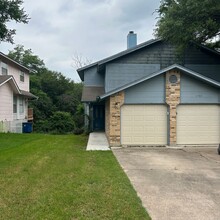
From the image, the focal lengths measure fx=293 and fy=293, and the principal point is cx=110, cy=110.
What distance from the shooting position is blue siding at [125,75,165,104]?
13797 mm

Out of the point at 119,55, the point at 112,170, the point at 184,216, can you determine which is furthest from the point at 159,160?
the point at 119,55

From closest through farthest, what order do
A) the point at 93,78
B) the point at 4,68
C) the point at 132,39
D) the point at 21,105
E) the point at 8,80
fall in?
the point at 8,80
the point at 93,78
the point at 132,39
the point at 4,68
the point at 21,105

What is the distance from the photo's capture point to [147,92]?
13.8 m

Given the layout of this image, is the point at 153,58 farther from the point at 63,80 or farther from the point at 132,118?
the point at 63,80

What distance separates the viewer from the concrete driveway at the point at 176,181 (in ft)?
16.7

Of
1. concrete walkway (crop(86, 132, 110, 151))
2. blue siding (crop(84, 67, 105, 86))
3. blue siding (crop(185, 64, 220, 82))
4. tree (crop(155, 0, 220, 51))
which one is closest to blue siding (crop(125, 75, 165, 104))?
concrete walkway (crop(86, 132, 110, 151))

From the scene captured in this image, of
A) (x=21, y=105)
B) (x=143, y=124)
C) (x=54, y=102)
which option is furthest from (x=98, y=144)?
(x=54, y=102)

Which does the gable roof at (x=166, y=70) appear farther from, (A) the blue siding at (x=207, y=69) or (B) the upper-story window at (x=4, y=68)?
(B) the upper-story window at (x=4, y=68)

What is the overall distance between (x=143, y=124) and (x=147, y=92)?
1.52 meters

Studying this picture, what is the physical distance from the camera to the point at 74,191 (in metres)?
6.02

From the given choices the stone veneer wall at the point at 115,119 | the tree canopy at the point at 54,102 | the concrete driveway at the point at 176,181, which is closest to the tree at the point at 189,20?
the stone veneer wall at the point at 115,119

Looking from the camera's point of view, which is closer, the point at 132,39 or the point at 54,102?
the point at 132,39

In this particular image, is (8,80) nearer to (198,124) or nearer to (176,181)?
(198,124)

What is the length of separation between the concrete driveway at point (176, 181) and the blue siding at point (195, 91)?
2.94 m
